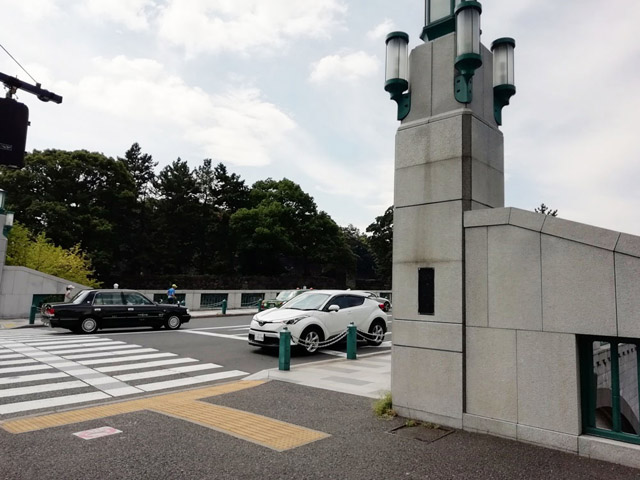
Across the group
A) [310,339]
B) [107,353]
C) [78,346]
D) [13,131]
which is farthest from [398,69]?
[78,346]

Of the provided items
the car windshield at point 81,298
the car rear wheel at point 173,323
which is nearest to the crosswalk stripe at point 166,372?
the car windshield at point 81,298

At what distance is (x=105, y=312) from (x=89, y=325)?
68 cm

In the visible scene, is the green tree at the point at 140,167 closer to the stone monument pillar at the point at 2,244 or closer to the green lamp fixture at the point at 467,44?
the stone monument pillar at the point at 2,244

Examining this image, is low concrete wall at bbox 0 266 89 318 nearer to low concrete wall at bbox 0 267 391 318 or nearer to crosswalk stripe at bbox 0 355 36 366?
low concrete wall at bbox 0 267 391 318

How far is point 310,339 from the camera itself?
12.2 m

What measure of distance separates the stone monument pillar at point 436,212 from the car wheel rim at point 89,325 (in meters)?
13.6

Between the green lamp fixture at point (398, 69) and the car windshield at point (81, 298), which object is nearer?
the green lamp fixture at point (398, 69)

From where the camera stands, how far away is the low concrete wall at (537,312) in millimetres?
4629

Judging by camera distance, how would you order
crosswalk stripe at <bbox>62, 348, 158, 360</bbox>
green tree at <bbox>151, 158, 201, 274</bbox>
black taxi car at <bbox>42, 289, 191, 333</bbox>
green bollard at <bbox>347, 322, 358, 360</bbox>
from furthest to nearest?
green tree at <bbox>151, 158, 201, 274</bbox> → black taxi car at <bbox>42, 289, 191, 333</bbox> → green bollard at <bbox>347, 322, 358, 360</bbox> → crosswalk stripe at <bbox>62, 348, 158, 360</bbox>

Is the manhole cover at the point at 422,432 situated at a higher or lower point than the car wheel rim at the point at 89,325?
lower

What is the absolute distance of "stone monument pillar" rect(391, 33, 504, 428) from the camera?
5.84 meters

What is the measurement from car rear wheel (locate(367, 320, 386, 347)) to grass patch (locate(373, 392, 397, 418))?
7400 millimetres

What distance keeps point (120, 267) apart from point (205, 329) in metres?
40.0

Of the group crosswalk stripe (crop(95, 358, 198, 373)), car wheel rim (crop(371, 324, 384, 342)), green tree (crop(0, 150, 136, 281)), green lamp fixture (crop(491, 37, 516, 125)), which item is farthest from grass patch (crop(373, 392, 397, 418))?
green tree (crop(0, 150, 136, 281))
